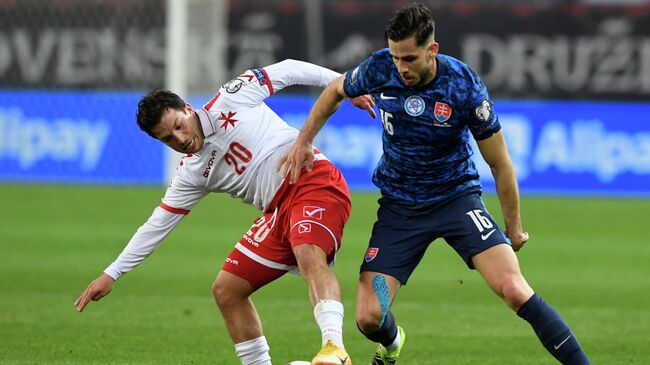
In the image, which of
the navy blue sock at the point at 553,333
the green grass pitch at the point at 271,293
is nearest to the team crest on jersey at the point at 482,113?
the navy blue sock at the point at 553,333

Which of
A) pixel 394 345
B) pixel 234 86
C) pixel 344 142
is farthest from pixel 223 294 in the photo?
pixel 344 142

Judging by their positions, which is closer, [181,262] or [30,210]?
[181,262]

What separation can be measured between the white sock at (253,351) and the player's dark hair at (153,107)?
1.36 metres

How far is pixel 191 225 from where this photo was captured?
16156 millimetres

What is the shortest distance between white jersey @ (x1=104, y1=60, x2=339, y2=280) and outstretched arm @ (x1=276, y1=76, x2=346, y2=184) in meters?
0.25

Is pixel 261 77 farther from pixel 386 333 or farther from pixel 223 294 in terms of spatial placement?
pixel 386 333

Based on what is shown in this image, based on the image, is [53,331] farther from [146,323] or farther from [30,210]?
[30,210]

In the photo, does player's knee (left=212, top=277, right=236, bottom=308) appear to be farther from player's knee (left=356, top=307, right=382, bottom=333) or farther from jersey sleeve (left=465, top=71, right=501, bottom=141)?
jersey sleeve (left=465, top=71, right=501, bottom=141)

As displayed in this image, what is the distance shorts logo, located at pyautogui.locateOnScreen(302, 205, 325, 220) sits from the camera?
681 centimetres

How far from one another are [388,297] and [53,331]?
3.19 m

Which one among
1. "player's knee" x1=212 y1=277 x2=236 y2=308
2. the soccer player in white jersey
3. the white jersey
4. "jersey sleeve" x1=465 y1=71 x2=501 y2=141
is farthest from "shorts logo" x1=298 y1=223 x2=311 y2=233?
"jersey sleeve" x1=465 y1=71 x2=501 y2=141

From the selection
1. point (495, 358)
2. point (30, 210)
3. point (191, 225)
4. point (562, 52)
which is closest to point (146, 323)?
point (495, 358)

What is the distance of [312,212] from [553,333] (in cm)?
149

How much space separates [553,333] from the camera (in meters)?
6.36
